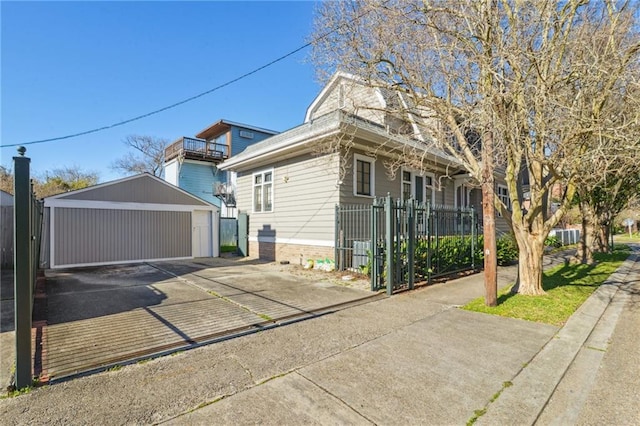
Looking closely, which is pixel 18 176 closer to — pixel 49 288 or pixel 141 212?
pixel 49 288

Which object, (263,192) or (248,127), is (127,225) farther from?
(248,127)

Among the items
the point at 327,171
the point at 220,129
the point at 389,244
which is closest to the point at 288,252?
the point at 327,171

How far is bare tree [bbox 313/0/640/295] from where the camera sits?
4941 mm

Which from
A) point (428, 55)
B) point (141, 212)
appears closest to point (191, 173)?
point (141, 212)

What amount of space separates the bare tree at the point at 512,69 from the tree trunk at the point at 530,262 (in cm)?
2

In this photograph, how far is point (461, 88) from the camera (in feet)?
19.4

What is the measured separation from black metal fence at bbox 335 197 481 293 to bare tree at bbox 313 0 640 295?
1.86 metres

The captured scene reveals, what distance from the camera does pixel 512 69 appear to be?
5.37 meters

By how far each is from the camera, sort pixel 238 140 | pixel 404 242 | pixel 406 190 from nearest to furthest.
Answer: pixel 404 242
pixel 406 190
pixel 238 140

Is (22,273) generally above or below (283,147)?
below

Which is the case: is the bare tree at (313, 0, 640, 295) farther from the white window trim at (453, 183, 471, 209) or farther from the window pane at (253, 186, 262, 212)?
the white window trim at (453, 183, 471, 209)

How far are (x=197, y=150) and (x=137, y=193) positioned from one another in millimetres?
10235

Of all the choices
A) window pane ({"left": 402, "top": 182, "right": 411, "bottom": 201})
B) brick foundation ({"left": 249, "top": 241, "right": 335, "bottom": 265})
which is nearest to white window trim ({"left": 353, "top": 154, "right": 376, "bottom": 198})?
window pane ({"left": 402, "top": 182, "right": 411, "bottom": 201})

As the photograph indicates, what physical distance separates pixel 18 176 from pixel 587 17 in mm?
9327
